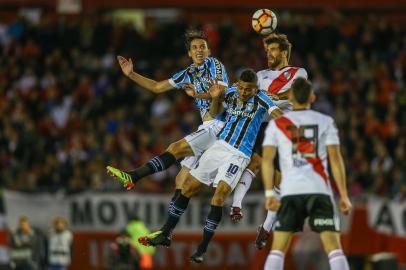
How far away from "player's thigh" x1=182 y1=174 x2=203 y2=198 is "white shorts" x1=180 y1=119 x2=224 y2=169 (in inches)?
13.6

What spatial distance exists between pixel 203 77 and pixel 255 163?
138 centimetres

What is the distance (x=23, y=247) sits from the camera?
1011 inches

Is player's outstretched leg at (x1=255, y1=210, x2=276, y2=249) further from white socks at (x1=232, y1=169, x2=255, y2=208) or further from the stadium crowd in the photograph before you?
the stadium crowd

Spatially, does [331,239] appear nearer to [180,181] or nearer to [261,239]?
[261,239]

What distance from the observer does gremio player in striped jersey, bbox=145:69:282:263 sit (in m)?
15.8

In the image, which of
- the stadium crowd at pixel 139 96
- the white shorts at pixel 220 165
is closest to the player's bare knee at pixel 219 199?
the white shorts at pixel 220 165

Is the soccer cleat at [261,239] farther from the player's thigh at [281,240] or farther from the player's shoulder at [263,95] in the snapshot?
the player's thigh at [281,240]

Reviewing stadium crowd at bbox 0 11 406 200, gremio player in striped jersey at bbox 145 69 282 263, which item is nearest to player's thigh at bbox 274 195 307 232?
gremio player in striped jersey at bbox 145 69 282 263

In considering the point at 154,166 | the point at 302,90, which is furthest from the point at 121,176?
the point at 302,90

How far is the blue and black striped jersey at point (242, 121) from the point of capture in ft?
52.1

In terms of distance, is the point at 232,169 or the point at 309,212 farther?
the point at 232,169

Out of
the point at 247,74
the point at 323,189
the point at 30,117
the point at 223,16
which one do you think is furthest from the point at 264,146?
the point at 223,16

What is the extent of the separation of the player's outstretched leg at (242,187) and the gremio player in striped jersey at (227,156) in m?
0.32

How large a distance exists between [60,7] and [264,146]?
64.4ft
